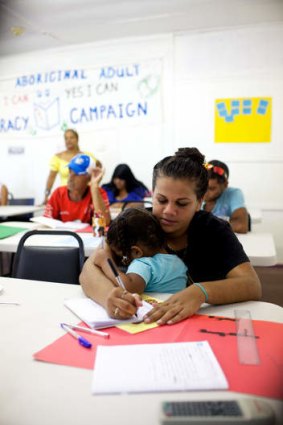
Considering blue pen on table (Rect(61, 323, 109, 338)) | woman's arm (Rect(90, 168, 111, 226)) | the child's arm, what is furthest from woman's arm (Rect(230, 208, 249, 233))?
blue pen on table (Rect(61, 323, 109, 338))

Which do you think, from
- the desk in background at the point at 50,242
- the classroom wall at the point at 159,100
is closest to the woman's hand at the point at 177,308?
the desk in background at the point at 50,242

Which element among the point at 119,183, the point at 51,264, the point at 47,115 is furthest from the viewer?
the point at 47,115

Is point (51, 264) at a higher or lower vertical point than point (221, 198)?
lower

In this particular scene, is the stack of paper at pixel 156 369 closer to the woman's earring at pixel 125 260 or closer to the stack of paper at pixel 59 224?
the woman's earring at pixel 125 260

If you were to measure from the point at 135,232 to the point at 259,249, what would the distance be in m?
0.83

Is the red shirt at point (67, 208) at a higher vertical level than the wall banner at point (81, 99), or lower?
lower

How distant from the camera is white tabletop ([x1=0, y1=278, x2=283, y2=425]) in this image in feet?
1.70

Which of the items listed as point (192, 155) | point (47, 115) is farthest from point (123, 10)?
point (47, 115)

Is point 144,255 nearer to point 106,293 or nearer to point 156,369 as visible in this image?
point 106,293

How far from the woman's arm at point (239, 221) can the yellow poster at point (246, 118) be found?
1.71 m

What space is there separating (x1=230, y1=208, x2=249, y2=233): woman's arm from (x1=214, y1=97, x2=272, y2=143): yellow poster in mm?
1713

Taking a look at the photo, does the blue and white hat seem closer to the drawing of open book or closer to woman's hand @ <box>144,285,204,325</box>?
woman's hand @ <box>144,285,204,325</box>

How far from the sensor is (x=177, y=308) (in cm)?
86

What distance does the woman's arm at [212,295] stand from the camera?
2.79 ft
